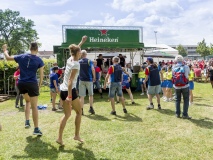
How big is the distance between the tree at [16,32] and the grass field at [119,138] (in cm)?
5677

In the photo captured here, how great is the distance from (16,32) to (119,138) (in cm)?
6161

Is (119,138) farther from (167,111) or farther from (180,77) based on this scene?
(167,111)

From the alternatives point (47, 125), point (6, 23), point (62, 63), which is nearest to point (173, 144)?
point (47, 125)

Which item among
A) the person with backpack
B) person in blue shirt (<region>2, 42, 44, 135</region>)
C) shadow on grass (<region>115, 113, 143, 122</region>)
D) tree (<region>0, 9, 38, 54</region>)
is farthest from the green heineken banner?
tree (<region>0, 9, 38, 54</region>)

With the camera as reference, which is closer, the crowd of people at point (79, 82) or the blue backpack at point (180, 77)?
the crowd of people at point (79, 82)

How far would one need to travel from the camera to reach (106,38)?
13141mm

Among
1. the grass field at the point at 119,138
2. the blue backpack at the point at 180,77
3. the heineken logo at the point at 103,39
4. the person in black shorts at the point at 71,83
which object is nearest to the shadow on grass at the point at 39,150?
the grass field at the point at 119,138

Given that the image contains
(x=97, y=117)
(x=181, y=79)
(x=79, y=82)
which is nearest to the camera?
(x=181, y=79)

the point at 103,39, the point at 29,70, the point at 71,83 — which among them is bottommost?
the point at 71,83

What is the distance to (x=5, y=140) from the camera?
5.08 m

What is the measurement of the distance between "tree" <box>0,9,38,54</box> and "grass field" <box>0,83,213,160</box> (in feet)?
186

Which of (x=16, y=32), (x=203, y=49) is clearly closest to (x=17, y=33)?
(x=16, y=32)

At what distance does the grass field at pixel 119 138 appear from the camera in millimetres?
4211

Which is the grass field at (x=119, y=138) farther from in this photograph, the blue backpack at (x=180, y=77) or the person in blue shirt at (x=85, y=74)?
the blue backpack at (x=180, y=77)
